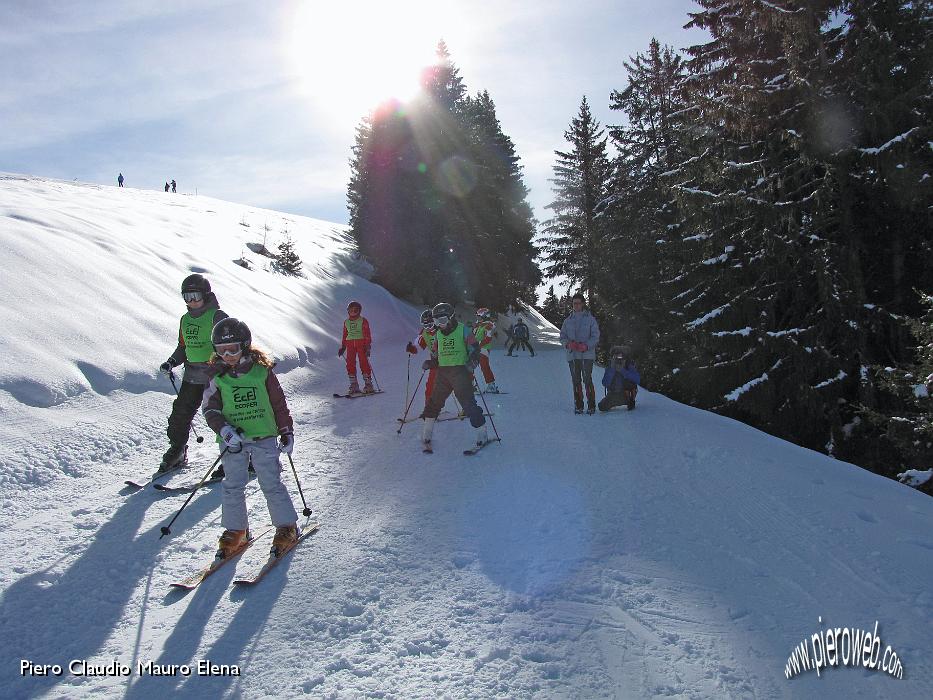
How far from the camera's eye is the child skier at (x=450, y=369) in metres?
7.64

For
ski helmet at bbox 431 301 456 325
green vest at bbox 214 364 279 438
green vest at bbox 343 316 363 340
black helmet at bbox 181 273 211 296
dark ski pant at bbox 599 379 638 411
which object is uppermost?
black helmet at bbox 181 273 211 296

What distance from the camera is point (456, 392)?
25.4 ft

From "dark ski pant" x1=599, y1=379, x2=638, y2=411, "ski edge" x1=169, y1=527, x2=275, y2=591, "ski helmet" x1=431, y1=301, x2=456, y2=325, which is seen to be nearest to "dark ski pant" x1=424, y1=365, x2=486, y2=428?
"ski helmet" x1=431, y1=301, x2=456, y2=325

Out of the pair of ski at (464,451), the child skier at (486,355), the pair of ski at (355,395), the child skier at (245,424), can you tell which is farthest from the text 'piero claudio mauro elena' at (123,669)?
Answer: the child skier at (486,355)

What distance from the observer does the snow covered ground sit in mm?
3062

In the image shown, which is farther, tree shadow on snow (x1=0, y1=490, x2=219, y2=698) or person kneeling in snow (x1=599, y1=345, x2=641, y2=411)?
person kneeling in snow (x1=599, y1=345, x2=641, y2=411)

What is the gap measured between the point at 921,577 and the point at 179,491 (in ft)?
21.4

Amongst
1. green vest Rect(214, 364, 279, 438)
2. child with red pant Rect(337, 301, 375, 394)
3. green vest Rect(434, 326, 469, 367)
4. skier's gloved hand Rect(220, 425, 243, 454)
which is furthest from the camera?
child with red pant Rect(337, 301, 375, 394)

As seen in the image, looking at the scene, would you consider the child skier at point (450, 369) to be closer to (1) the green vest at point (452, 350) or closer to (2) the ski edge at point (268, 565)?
(1) the green vest at point (452, 350)

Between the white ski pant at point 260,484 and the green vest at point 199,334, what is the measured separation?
2.16 m

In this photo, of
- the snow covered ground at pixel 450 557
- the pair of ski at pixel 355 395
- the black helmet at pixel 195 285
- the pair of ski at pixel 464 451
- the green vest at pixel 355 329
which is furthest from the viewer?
the green vest at pixel 355 329

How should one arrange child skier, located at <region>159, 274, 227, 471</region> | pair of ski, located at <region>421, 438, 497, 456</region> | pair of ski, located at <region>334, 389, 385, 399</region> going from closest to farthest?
child skier, located at <region>159, 274, 227, 471</region>, pair of ski, located at <region>421, 438, 497, 456</region>, pair of ski, located at <region>334, 389, 385, 399</region>

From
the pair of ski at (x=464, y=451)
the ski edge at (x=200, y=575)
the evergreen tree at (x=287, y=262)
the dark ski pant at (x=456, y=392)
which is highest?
the evergreen tree at (x=287, y=262)

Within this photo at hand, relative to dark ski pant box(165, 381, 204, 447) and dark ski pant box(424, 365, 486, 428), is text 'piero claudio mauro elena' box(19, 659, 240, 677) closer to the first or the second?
dark ski pant box(165, 381, 204, 447)
